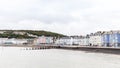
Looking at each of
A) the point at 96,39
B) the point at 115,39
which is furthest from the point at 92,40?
the point at 115,39

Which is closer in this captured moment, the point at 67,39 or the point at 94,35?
the point at 94,35

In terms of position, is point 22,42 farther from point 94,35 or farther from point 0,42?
point 94,35

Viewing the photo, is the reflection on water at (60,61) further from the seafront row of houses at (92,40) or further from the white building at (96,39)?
the white building at (96,39)

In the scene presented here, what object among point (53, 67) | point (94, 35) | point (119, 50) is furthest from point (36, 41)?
point (53, 67)

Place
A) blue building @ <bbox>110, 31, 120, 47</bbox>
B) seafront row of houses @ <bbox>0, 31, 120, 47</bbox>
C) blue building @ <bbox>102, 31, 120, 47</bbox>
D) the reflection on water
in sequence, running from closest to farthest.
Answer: the reflection on water
blue building @ <bbox>110, 31, 120, 47</bbox>
blue building @ <bbox>102, 31, 120, 47</bbox>
seafront row of houses @ <bbox>0, 31, 120, 47</bbox>

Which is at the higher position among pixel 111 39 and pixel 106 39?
pixel 106 39

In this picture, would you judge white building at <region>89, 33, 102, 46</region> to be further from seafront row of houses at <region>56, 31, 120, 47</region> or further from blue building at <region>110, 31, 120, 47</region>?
blue building at <region>110, 31, 120, 47</region>

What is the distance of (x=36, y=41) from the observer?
17675cm

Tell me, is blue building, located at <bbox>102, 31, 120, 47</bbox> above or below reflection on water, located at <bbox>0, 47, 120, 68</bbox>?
above

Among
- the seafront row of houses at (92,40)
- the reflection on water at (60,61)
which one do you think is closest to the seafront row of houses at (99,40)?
the seafront row of houses at (92,40)

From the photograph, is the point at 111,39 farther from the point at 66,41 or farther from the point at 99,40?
the point at 66,41

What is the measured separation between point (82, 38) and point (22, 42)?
6041 centimetres

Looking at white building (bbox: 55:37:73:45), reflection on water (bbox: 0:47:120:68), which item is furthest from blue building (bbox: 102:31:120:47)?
reflection on water (bbox: 0:47:120:68)

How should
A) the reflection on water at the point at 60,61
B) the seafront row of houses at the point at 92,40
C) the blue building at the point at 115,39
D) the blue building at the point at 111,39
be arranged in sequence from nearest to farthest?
the reflection on water at the point at 60,61 < the blue building at the point at 115,39 < the blue building at the point at 111,39 < the seafront row of houses at the point at 92,40
